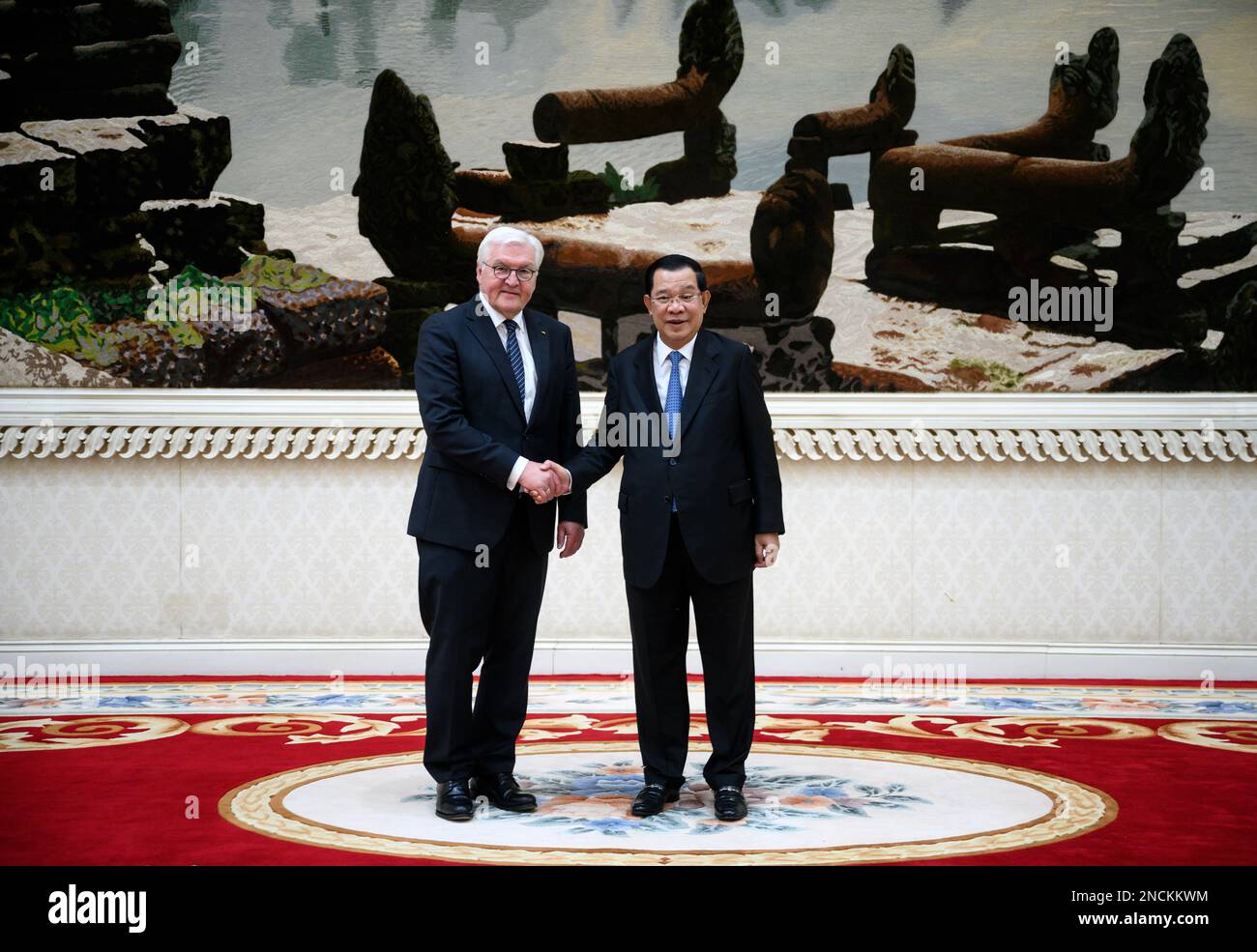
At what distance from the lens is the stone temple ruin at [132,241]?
741cm

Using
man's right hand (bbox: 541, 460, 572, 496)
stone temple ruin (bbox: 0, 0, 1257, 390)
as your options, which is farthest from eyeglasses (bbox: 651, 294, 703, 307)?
stone temple ruin (bbox: 0, 0, 1257, 390)

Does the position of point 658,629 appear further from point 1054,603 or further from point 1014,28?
point 1014,28

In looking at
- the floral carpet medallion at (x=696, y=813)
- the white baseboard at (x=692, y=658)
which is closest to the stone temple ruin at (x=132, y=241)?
the white baseboard at (x=692, y=658)

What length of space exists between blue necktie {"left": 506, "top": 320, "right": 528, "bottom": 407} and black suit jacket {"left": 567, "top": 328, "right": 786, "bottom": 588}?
286 millimetres

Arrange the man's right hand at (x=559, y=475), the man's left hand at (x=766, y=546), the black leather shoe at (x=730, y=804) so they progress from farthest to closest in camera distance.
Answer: the man's left hand at (x=766, y=546) < the man's right hand at (x=559, y=475) < the black leather shoe at (x=730, y=804)

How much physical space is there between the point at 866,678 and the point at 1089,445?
1764 millimetres

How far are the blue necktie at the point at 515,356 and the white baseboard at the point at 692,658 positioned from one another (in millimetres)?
3202

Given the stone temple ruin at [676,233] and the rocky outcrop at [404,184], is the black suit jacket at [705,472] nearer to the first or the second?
the stone temple ruin at [676,233]

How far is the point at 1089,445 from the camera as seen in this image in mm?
7289

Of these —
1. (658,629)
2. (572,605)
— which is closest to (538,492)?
(658,629)

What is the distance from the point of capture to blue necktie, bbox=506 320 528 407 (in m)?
4.39

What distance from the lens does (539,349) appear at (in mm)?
4465
